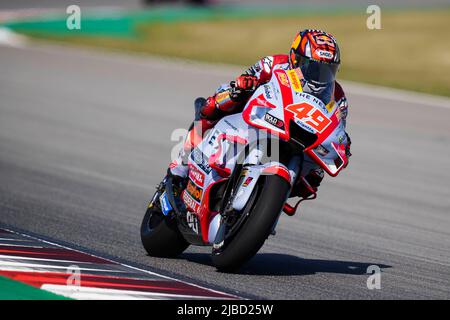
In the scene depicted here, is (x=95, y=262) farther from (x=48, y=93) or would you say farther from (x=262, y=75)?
(x=48, y=93)

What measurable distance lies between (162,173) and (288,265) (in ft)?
16.8

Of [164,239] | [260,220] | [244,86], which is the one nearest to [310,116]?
[244,86]

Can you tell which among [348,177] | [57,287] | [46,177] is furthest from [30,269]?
[348,177]

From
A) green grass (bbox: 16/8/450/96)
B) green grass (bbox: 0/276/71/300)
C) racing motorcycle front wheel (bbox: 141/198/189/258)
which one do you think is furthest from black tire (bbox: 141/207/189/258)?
green grass (bbox: 16/8/450/96)

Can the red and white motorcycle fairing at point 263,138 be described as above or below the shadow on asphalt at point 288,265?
above

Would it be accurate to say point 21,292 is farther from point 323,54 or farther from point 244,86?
point 323,54

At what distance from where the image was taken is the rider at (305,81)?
608 cm

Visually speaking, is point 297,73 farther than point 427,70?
No

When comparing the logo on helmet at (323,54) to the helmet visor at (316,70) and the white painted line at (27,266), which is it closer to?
the helmet visor at (316,70)

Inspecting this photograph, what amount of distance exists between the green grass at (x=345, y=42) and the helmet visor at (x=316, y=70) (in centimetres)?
1265

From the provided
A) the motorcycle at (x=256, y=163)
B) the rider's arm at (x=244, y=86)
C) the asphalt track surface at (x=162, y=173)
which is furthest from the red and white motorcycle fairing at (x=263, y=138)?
the asphalt track surface at (x=162, y=173)

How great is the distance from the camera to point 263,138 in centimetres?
602

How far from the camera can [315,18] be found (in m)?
29.0
